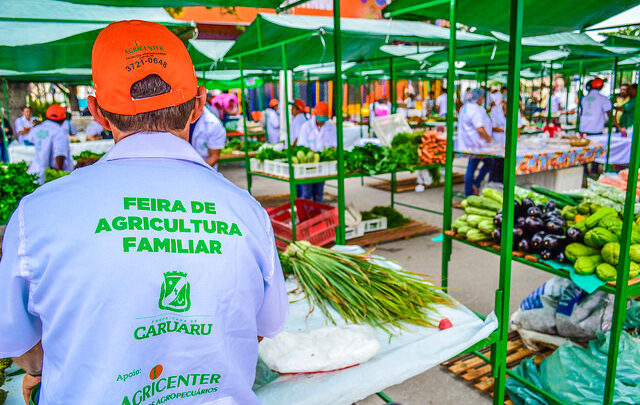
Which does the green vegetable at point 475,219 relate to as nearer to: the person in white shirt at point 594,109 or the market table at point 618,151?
the market table at point 618,151

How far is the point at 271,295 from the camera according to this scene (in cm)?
132

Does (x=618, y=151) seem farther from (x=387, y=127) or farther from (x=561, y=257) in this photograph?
(x=561, y=257)

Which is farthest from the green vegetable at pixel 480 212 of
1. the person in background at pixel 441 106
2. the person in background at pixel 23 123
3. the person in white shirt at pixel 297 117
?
the person in background at pixel 441 106

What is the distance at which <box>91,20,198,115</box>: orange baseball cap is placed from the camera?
1126mm

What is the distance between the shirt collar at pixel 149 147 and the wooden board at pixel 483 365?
2.80m

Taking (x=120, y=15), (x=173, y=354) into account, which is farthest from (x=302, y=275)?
Answer: (x=120, y=15)

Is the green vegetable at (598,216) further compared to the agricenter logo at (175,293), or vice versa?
the green vegetable at (598,216)

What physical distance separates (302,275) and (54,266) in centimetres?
159

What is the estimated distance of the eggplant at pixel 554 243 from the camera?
266cm

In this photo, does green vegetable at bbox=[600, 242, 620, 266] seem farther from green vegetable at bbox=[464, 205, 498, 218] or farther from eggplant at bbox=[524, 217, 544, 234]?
green vegetable at bbox=[464, 205, 498, 218]

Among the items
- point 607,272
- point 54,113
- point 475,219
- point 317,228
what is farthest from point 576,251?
point 54,113

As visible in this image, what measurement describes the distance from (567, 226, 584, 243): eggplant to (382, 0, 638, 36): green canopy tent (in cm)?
156

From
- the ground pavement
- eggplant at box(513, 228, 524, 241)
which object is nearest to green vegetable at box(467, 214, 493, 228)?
eggplant at box(513, 228, 524, 241)

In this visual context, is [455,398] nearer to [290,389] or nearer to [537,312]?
[537,312]
